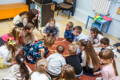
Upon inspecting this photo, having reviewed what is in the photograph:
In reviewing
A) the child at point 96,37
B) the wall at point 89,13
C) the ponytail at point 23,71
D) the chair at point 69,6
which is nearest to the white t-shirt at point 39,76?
the ponytail at point 23,71

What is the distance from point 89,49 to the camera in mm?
2533

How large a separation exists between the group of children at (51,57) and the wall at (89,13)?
39.6 inches

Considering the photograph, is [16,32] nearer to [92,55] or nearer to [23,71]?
[23,71]

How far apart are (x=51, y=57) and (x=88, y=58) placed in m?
0.66

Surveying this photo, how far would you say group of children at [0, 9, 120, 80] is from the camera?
2186 millimetres

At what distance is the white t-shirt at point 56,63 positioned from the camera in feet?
7.33

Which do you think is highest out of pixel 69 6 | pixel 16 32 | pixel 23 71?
pixel 69 6

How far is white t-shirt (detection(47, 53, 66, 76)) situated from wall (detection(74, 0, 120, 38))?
283cm

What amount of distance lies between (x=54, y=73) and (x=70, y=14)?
12.2 feet

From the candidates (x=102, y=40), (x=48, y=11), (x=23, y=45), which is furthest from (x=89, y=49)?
(x=48, y=11)

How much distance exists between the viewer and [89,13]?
16.8 ft

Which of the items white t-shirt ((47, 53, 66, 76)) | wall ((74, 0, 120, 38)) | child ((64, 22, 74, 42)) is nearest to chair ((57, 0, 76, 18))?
wall ((74, 0, 120, 38))

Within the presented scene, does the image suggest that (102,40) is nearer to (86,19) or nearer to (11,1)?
(86,19)

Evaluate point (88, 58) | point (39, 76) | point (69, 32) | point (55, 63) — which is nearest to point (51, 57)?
point (55, 63)
